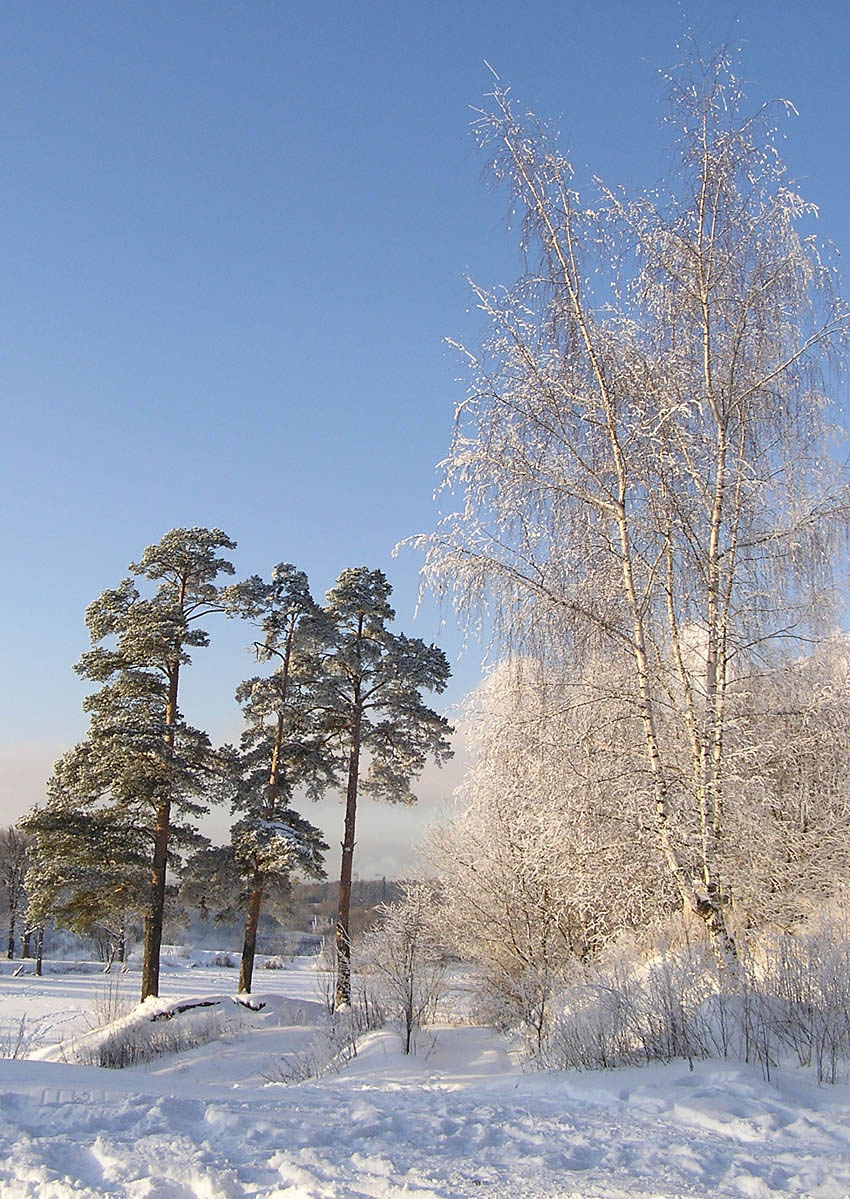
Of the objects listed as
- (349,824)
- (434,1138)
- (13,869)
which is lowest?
(13,869)

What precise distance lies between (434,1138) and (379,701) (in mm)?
20254

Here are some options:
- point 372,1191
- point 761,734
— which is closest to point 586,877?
point 761,734

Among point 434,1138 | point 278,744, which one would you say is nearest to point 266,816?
point 278,744

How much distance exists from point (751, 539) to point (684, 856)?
3318 millimetres

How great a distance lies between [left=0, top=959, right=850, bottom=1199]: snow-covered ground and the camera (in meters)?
3.82

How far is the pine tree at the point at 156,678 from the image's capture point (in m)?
21.7

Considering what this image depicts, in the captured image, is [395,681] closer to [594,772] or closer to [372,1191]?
[594,772]

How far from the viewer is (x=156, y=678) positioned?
22.9 meters

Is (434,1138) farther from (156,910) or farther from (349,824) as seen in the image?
(349,824)

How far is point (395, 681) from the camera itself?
81.6ft

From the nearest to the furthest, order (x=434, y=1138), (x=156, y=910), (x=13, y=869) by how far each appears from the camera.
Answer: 1. (x=434, y=1138)
2. (x=156, y=910)
3. (x=13, y=869)

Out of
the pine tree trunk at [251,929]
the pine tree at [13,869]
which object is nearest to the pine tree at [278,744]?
the pine tree trunk at [251,929]

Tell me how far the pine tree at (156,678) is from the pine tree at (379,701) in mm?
3472

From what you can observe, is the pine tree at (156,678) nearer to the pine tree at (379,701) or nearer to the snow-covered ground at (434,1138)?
the pine tree at (379,701)
